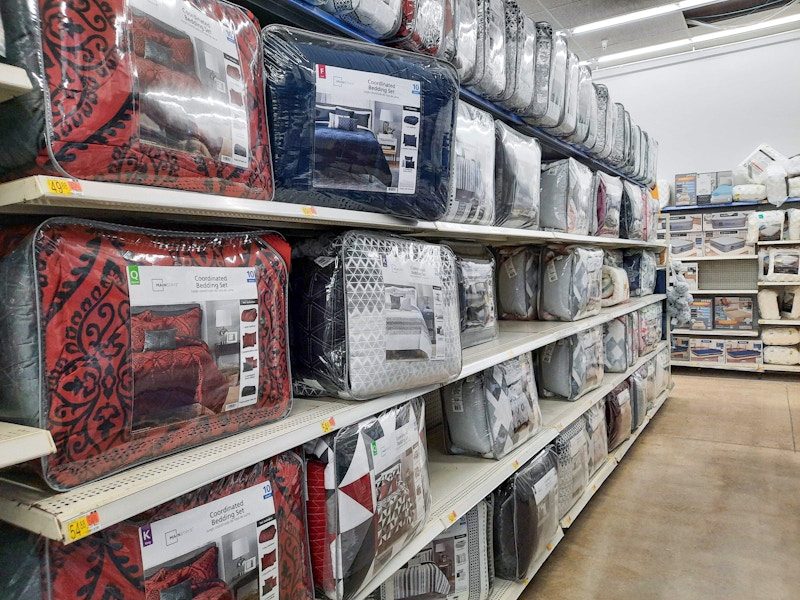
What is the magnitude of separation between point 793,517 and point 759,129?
217 inches

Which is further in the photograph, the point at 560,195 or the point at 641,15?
the point at 641,15

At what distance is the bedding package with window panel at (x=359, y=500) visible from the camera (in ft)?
4.07

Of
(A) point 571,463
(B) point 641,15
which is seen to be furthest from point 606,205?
(B) point 641,15

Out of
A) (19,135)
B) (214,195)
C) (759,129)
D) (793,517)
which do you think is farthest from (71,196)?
(759,129)

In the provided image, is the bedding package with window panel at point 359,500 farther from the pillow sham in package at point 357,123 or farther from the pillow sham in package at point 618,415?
the pillow sham in package at point 618,415

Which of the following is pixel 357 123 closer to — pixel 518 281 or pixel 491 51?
pixel 491 51

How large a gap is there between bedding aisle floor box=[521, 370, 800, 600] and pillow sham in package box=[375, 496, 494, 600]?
45 centimetres

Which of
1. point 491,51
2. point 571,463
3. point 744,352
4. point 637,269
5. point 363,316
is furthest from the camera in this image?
point 744,352

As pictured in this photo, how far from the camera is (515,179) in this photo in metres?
2.21

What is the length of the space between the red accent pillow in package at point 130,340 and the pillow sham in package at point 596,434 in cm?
222

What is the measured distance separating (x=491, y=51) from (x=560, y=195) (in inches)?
36.0

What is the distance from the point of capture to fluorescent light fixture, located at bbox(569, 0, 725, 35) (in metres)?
5.44

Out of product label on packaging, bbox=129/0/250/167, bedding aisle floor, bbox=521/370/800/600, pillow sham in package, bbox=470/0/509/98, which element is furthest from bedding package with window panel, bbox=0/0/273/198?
bedding aisle floor, bbox=521/370/800/600

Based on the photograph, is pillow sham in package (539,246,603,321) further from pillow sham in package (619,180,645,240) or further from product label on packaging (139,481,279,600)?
product label on packaging (139,481,279,600)
